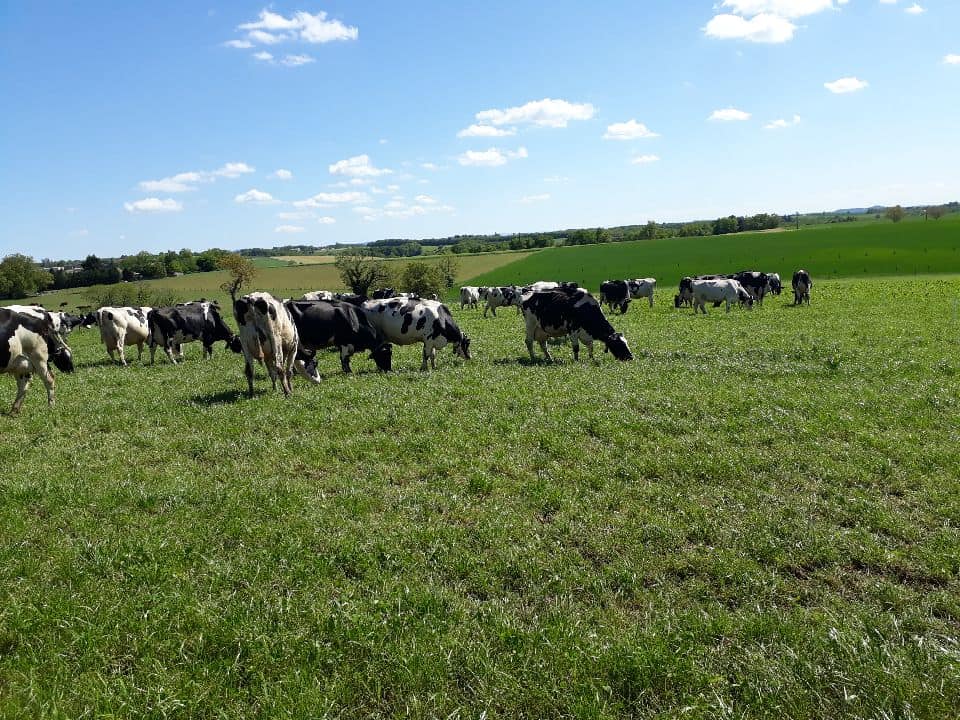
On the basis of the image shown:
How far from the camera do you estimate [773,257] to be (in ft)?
272

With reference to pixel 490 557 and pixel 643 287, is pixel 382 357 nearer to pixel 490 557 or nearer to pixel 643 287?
pixel 490 557

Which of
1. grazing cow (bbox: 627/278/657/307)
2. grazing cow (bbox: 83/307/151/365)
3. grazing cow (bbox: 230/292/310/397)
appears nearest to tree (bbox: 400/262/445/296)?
grazing cow (bbox: 627/278/657/307)


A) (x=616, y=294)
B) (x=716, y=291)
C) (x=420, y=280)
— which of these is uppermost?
(x=420, y=280)

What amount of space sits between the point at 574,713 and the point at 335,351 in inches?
803

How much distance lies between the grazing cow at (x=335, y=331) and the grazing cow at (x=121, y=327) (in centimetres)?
903

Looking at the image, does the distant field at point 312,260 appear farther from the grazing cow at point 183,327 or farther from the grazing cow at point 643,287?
the grazing cow at point 183,327

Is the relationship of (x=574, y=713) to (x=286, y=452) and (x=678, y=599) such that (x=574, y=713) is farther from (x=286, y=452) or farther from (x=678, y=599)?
(x=286, y=452)

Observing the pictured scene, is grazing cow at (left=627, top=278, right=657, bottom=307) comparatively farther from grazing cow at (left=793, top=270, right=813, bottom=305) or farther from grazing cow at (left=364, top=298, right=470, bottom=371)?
grazing cow at (left=364, top=298, right=470, bottom=371)

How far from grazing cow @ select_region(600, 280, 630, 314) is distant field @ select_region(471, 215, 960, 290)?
3152 cm

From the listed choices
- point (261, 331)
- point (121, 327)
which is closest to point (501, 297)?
point (121, 327)

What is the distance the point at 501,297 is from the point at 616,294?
9.07 meters

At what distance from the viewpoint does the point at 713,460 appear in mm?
8352

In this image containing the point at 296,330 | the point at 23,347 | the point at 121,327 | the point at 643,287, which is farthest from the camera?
the point at 643,287

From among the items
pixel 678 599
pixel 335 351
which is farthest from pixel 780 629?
pixel 335 351
